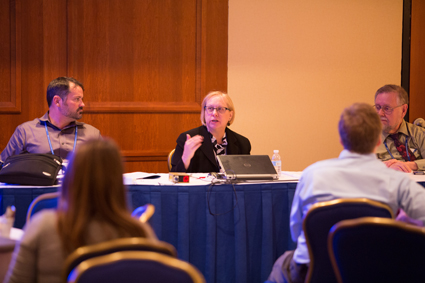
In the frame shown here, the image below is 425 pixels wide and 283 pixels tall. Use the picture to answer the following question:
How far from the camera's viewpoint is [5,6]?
4184 millimetres

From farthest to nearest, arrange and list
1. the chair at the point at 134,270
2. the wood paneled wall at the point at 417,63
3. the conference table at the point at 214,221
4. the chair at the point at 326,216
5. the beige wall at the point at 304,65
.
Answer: the wood paneled wall at the point at 417,63 → the beige wall at the point at 304,65 → the conference table at the point at 214,221 → the chair at the point at 326,216 → the chair at the point at 134,270

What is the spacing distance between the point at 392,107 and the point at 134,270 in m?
3.00

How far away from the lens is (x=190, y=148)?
10.3ft

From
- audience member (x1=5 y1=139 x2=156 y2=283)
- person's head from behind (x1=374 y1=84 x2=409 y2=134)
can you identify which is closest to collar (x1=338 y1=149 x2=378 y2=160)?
audience member (x1=5 y1=139 x2=156 y2=283)

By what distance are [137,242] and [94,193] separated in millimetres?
255

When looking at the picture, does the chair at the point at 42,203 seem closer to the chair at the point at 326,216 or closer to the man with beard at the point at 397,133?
the chair at the point at 326,216

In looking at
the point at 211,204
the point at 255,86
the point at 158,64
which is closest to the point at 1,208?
the point at 211,204

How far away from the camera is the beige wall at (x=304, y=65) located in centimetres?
479

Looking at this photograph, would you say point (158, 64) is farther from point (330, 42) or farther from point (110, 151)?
point (110, 151)

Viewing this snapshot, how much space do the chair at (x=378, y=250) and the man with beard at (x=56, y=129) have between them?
2.60 m

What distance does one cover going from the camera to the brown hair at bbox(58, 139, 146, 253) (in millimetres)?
1222

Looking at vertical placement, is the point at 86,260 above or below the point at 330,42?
below

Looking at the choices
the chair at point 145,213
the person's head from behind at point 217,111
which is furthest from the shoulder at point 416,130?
the chair at point 145,213

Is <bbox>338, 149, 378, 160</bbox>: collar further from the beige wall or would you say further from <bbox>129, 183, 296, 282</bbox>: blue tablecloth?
the beige wall
